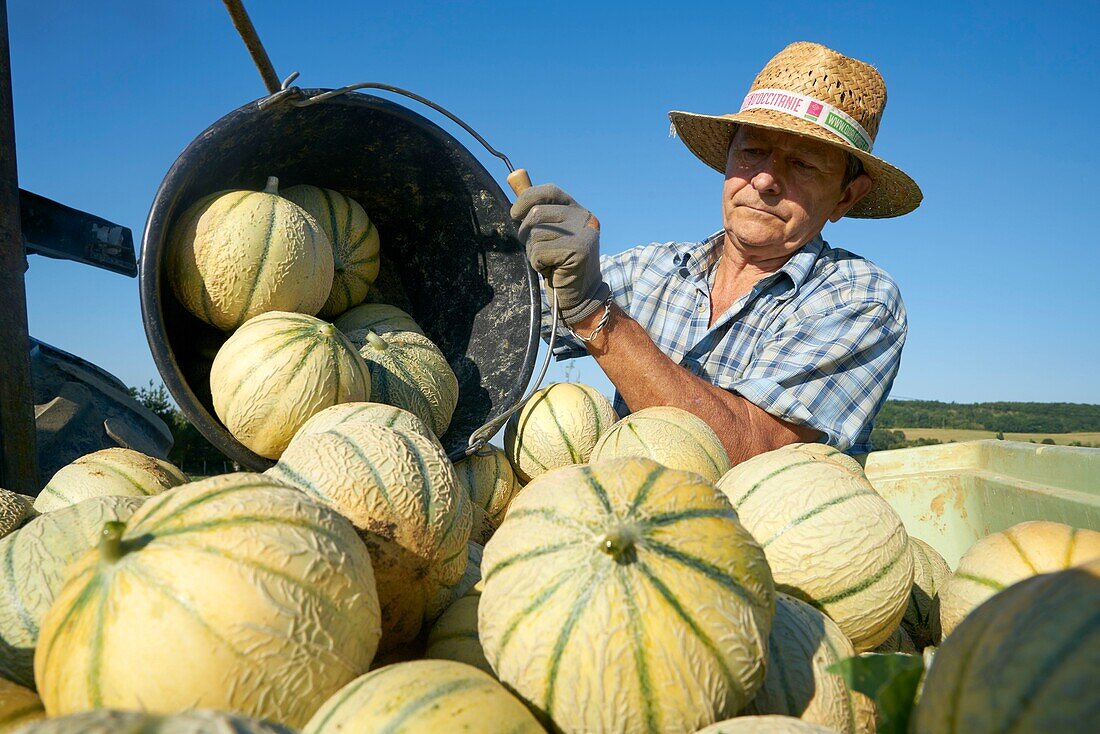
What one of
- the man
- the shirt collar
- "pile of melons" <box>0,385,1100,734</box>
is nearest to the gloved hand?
the man

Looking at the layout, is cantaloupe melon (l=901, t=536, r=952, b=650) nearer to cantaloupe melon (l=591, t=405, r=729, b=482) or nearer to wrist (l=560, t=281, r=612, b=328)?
cantaloupe melon (l=591, t=405, r=729, b=482)

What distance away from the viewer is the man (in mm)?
3529

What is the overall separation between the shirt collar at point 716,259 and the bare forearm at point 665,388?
845mm

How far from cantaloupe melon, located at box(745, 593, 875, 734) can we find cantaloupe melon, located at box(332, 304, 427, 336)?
198 cm

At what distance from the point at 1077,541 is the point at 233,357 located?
241cm

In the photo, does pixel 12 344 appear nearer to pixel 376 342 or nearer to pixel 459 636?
pixel 376 342

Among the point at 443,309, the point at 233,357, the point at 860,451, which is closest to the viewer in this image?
the point at 233,357

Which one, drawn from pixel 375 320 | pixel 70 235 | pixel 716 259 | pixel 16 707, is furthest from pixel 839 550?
pixel 70 235

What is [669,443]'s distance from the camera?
2.58 metres

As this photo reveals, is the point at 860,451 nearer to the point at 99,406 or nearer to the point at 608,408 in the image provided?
the point at 608,408

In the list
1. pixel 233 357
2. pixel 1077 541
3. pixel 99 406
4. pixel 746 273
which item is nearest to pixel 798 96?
pixel 746 273

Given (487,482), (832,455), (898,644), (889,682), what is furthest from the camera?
(487,482)

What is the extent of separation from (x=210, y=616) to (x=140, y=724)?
1.37 ft

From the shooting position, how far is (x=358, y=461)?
72.9 inches
